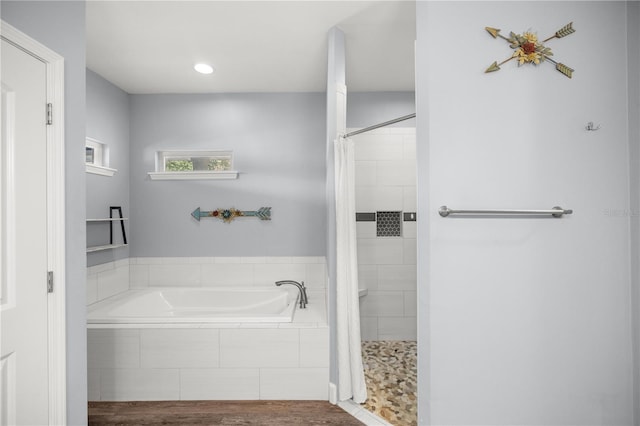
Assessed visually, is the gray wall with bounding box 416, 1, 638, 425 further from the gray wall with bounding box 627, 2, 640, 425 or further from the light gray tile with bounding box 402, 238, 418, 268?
the light gray tile with bounding box 402, 238, 418, 268

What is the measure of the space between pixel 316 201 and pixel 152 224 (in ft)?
5.44

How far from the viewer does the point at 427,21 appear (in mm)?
1427

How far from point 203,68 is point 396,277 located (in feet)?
8.35

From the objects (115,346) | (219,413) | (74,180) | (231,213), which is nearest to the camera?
(74,180)

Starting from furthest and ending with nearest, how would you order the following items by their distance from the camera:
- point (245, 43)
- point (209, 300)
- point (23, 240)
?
1. point (209, 300)
2. point (245, 43)
3. point (23, 240)

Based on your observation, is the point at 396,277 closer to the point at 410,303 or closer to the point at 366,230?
the point at 410,303

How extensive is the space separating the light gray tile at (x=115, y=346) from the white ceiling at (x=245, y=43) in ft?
6.52

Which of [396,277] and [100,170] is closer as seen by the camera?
[100,170]

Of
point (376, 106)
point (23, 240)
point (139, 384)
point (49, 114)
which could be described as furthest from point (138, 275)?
point (376, 106)

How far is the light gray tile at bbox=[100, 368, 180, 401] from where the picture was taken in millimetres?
2211

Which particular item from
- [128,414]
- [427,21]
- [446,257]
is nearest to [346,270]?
[446,257]

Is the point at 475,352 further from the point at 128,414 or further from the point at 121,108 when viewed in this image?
the point at 121,108

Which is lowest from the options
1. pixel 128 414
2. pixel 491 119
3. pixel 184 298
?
pixel 128 414

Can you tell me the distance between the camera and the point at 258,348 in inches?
87.1
